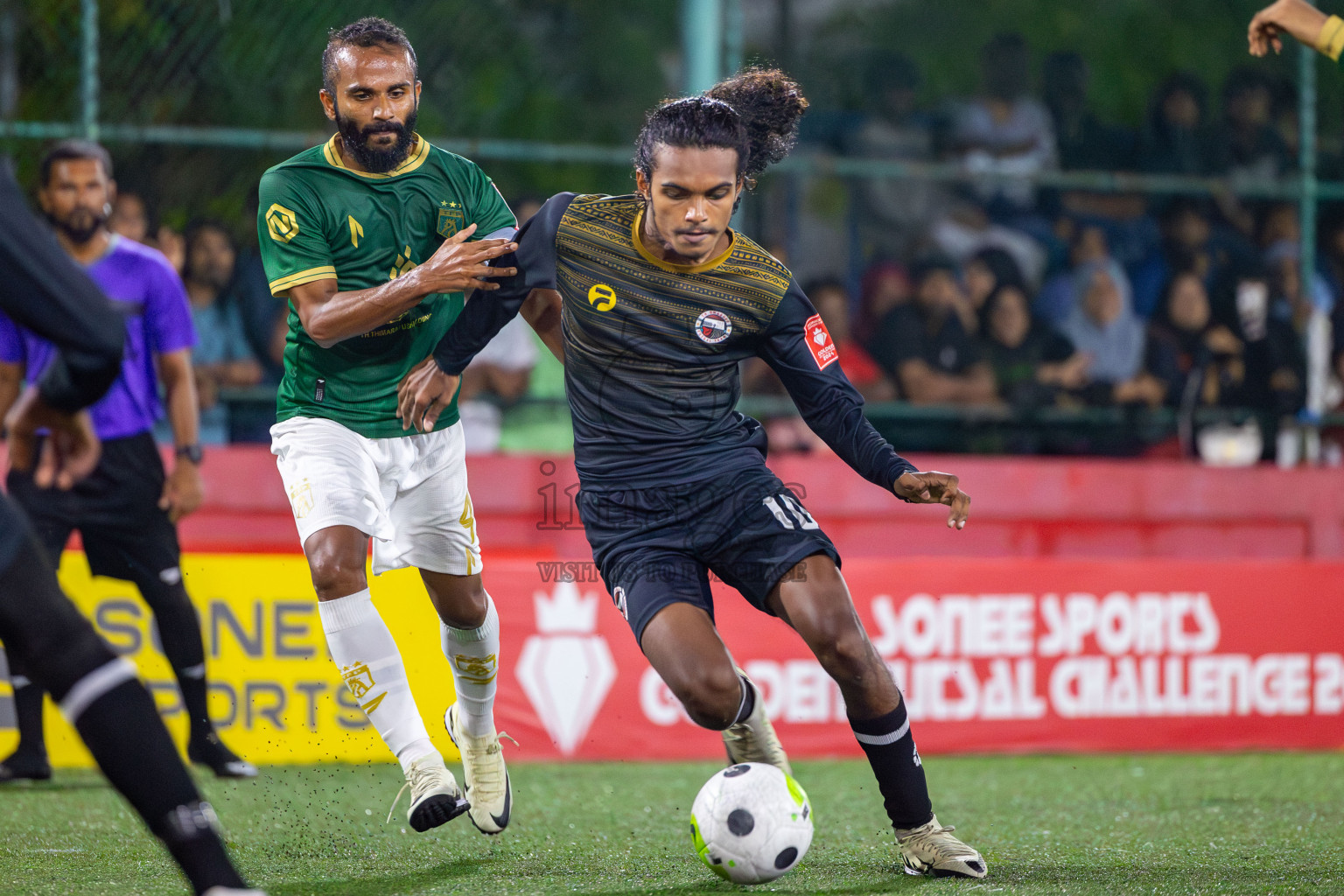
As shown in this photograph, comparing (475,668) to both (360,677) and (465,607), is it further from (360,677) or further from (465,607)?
(360,677)

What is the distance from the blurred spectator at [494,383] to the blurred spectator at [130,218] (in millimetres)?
1777

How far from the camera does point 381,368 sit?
4.58 meters

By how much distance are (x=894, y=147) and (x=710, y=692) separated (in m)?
6.32

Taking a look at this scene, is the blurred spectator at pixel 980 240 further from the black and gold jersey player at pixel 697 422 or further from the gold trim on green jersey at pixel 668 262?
the gold trim on green jersey at pixel 668 262

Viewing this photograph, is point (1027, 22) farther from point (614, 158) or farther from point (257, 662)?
point (257, 662)

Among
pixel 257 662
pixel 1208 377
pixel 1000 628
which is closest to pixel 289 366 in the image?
pixel 257 662

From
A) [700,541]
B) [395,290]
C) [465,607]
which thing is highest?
[395,290]

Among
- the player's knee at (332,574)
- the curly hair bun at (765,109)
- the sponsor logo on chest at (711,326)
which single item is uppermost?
the curly hair bun at (765,109)

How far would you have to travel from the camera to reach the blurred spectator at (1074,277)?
899 cm

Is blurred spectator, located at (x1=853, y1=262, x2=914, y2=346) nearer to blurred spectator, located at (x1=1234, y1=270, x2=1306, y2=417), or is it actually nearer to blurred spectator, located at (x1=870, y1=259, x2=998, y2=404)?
blurred spectator, located at (x1=870, y1=259, x2=998, y2=404)

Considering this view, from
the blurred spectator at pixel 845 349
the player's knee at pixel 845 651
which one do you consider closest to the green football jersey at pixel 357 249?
the player's knee at pixel 845 651

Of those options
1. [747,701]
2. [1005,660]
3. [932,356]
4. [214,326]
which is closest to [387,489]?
[747,701]

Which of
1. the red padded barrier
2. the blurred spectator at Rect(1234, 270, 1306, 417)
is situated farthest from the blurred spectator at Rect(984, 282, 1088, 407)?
the blurred spectator at Rect(1234, 270, 1306, 417)

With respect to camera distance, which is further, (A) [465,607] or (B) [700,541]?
(A) [465,607]
